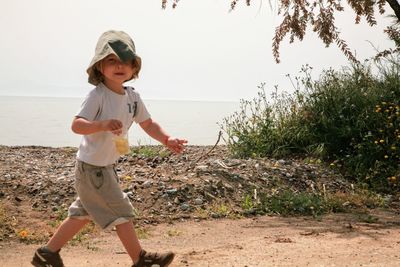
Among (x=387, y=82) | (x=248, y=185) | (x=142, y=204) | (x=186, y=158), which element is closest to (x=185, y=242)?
(x=142, y=204)

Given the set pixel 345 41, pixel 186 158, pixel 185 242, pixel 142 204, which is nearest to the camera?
pixel 185 242

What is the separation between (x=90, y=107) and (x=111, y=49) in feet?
1.37

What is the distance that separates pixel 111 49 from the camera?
359 centimetres

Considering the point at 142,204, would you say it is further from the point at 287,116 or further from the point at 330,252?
the point at 287,116

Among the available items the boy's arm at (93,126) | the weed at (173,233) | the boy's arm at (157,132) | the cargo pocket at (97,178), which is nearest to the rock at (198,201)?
the weed at (173,233)

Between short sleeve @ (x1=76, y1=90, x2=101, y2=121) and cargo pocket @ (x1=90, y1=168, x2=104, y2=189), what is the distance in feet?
1.24

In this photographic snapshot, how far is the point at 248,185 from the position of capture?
273 inches

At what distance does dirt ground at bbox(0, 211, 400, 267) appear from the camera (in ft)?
14.1

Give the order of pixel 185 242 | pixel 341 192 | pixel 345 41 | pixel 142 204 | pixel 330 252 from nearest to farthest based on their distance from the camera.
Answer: pixel 330 252
pixel 185 242
pixel 142 204
pixel 341 192
pixel 345 41

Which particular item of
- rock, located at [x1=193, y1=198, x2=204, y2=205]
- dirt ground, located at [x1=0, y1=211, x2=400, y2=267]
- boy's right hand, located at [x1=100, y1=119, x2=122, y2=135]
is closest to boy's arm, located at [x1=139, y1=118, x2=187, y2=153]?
boy's right hand, located at [x1=100, y1=119, x2=122, y2=135]

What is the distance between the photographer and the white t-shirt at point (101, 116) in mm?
3602

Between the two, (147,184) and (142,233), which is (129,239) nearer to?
(142,233)

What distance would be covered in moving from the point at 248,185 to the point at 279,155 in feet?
7.54

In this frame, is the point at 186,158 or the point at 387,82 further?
the point at 387,82
